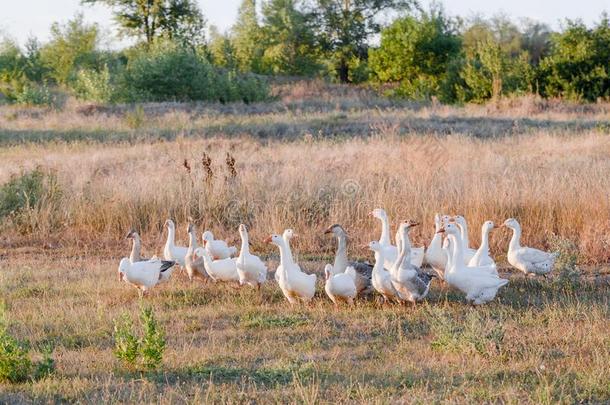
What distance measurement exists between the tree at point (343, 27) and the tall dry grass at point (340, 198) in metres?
38.1

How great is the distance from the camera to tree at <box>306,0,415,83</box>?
2080 inches

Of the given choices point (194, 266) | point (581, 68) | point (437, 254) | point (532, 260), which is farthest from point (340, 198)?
point (581, 68)

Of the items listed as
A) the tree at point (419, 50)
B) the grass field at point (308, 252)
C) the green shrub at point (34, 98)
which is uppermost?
the tree at point (419, 50)

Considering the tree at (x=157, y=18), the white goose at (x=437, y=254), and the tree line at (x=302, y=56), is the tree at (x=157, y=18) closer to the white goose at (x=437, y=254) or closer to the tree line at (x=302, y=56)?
the tree line at (x=302, y=56)

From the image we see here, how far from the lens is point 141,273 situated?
8.66 meters

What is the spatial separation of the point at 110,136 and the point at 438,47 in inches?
1032

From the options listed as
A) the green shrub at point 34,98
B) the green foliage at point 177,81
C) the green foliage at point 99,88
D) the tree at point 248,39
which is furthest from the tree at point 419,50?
the green shrub at point 34,98

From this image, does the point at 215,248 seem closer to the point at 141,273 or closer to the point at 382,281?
the point at 141,273

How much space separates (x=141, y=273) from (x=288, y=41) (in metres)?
45.0

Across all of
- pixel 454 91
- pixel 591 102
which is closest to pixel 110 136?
pixel 454 91

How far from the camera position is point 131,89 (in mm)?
33469

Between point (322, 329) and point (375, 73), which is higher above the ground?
point (375, 73)

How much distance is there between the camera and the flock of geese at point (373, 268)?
8.13 meters

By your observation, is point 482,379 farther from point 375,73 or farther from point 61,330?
point 375,73
